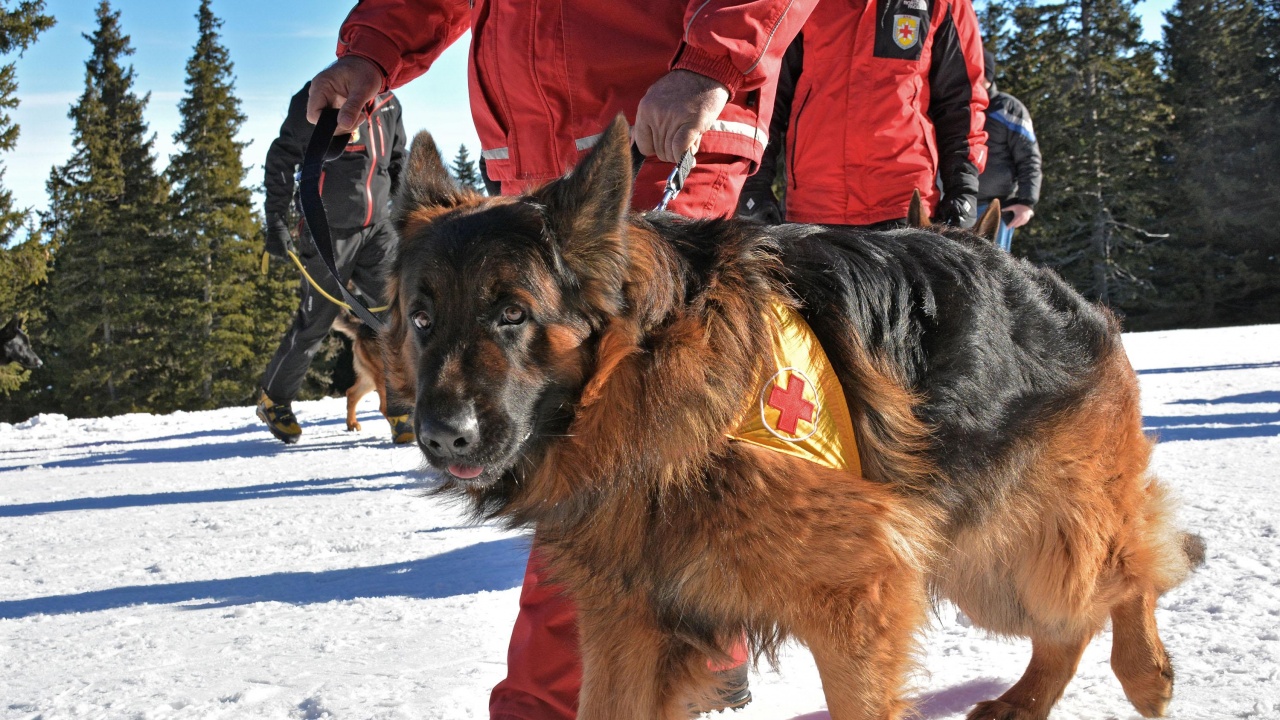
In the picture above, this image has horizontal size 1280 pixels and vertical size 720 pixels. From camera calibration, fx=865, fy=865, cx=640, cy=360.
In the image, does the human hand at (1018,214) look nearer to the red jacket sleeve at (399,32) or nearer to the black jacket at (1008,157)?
the black jacket at (1008,157)

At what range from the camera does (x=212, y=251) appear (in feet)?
106

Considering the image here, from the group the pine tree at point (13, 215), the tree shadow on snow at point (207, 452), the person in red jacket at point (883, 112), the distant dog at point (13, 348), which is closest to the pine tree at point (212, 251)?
the pine tree at point (13, 215)

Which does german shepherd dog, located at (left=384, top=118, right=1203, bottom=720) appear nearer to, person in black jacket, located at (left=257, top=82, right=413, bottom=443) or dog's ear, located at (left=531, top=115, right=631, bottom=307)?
dog's ear, located at (left=531, top=115, right=631, bottom=307)

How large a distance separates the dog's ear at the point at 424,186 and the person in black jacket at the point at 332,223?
14.6ft

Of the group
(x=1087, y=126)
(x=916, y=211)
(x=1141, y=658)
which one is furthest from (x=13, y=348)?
(x=1087, y=126)

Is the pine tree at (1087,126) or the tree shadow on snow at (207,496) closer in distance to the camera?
the tree shadow on snow at (207,496)

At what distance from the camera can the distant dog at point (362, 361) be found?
834 centimetres

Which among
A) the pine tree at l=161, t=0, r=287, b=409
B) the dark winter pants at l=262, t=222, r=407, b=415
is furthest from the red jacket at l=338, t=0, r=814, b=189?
the pine tree at l=161, t=0, r=287, b=409

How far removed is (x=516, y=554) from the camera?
13.9 ft

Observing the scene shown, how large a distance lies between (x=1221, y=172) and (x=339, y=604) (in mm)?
40579

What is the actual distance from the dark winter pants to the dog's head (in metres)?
5.22

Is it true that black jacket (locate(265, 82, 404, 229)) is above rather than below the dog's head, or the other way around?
above

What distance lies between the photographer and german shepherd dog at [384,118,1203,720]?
6.08 ft

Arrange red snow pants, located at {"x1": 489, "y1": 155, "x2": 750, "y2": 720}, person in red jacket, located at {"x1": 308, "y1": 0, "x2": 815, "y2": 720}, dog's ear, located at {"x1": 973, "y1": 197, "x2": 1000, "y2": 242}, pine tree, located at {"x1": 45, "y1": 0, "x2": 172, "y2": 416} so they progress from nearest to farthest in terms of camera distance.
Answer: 1. person in red jacket, located at {"x1": 308, "y1": 0, "x2": 815, "y2": 720}
2. red snow pants, located at {"x1": 489, "y1": 155, "x2": 750, "y2": 720}
3. dog's ear, located at {"x1": 973, "y1": 197, "x2": 1000, "y2": 242}
4. pine tree, located at {"x1": 45, "y1": 0, "x2": 172, "y2": 416}
